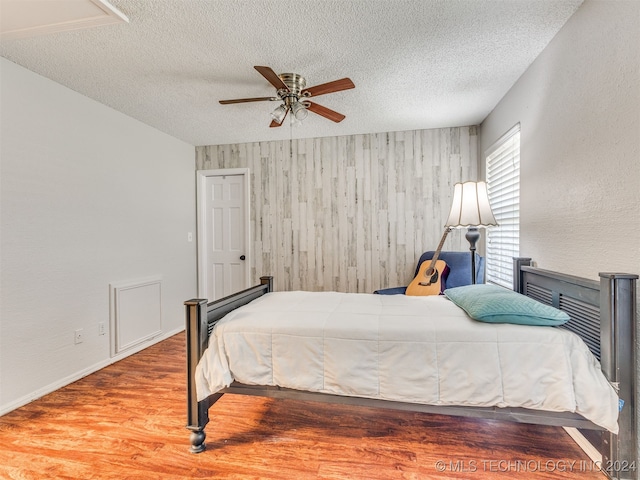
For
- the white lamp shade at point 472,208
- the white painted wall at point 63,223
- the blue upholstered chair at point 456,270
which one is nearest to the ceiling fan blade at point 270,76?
the white lamp shade at point 472,208

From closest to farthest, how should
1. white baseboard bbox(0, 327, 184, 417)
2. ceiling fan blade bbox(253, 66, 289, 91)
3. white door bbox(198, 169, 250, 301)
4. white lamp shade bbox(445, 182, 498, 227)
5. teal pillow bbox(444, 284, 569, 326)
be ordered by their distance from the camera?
teal pillow bbox(444, 284, 569, 326) → ceiling fan blade bbox(253, 66, 289, 91) → white baseboard bbox(0, 327, 184, 417) → white lamp shade bbox(445, 182, 498, 227) → white door bbox(198, 169, 250, 301)

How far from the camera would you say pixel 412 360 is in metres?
Result: 1.40

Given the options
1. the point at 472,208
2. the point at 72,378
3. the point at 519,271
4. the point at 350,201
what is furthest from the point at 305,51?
the point at 72,378

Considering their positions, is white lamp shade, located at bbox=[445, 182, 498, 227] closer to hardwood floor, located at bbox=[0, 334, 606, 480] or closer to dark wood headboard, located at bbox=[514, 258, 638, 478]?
dark wood headboard, located at bbox=[514, 258, 638, 478]

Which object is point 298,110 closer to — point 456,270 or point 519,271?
point 519,271

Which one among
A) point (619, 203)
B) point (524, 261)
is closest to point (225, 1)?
point (619, 203)

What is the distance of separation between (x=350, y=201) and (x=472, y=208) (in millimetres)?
1669

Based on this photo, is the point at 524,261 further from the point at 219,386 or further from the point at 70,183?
the point at 70,183

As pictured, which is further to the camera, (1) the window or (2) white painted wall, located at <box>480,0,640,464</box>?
(1) the window

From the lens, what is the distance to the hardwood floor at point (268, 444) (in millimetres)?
1450

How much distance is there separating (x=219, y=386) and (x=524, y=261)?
209 centimetres

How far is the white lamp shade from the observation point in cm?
212

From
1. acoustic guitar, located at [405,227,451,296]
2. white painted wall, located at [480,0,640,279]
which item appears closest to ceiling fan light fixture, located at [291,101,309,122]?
white painted wall, located at [480,0,640,279]

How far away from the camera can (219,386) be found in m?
1.53
